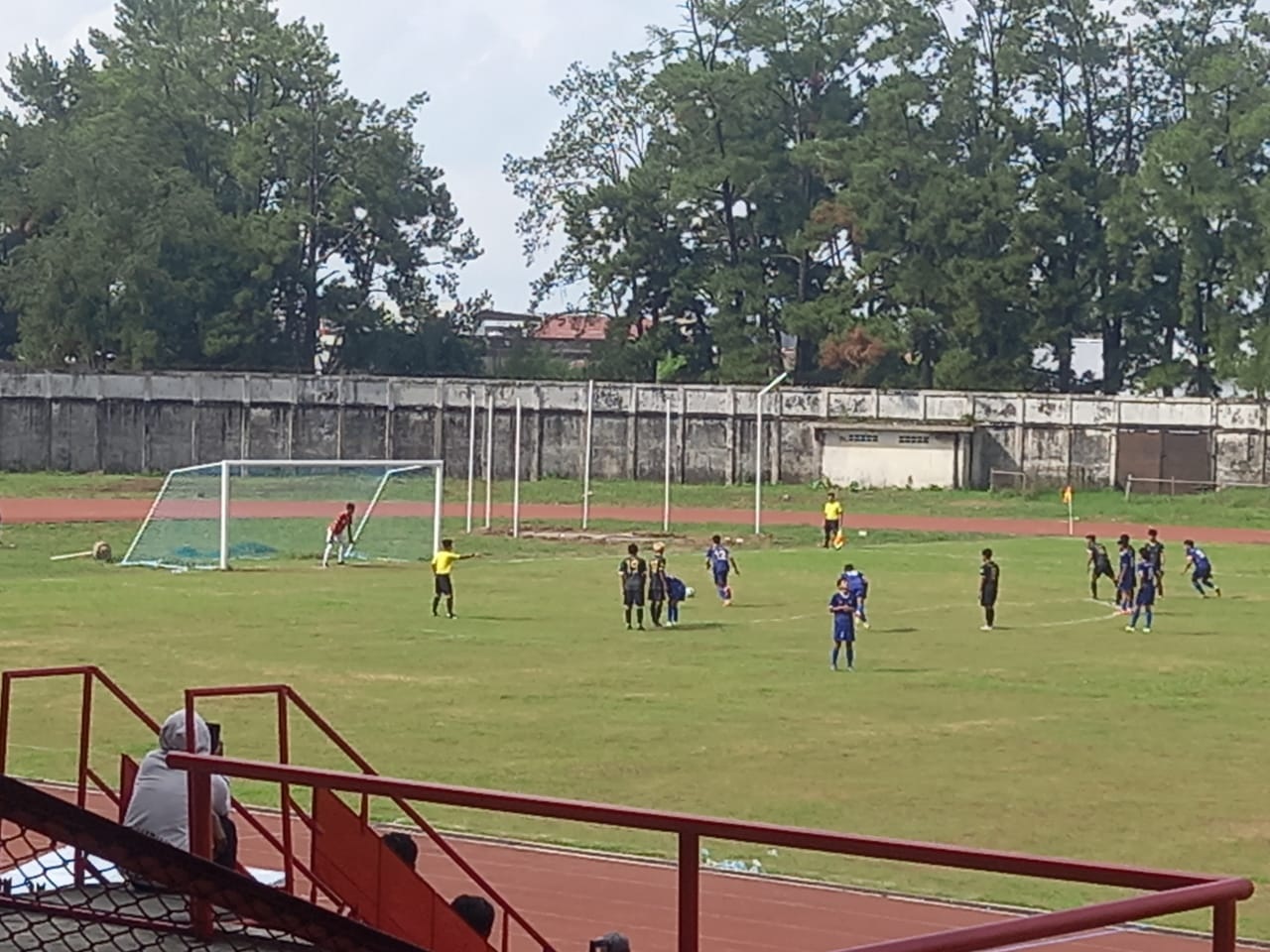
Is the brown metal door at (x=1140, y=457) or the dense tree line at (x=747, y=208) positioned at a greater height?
the dense tree line at (x=747, y=208)

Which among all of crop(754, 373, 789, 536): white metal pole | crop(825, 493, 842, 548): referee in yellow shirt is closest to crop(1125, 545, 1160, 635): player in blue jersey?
crop(825, 493, 842, 548): referee in yellow shirt

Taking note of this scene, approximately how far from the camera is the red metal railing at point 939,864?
3.99m

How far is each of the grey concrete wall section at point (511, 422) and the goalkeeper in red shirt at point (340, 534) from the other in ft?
80.6

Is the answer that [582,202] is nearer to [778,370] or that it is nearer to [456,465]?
[778,370]

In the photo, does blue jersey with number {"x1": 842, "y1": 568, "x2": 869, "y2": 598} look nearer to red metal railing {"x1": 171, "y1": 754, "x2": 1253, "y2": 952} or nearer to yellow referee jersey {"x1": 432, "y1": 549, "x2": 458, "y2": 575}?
yellow referee jersey {"x1": 432, "y1": 549, "x2": 458, "y2": 575}

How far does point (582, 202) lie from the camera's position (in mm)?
82375

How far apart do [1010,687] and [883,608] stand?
9569mm

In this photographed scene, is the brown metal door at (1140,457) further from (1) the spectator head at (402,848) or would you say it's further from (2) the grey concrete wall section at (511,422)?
(1) the spectator head at (402,848)

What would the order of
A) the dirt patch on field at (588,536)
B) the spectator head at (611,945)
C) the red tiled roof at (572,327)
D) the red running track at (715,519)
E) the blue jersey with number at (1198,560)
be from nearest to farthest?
1. the spectator head at (611,945)
2. the blue jersey with number at (1198,560)
3. the dirt patch on field at (588,536)
4. the red running track at (715,519)
5. the red tiled roof at (572,327)

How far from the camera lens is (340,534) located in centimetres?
4156

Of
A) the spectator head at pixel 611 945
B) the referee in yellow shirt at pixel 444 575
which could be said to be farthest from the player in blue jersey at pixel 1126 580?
the spectator head at pixel 611 945

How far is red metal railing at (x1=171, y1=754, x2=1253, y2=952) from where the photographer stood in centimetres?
399

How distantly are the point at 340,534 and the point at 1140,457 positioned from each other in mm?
33116

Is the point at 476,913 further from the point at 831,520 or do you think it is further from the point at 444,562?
the point at 831,520
